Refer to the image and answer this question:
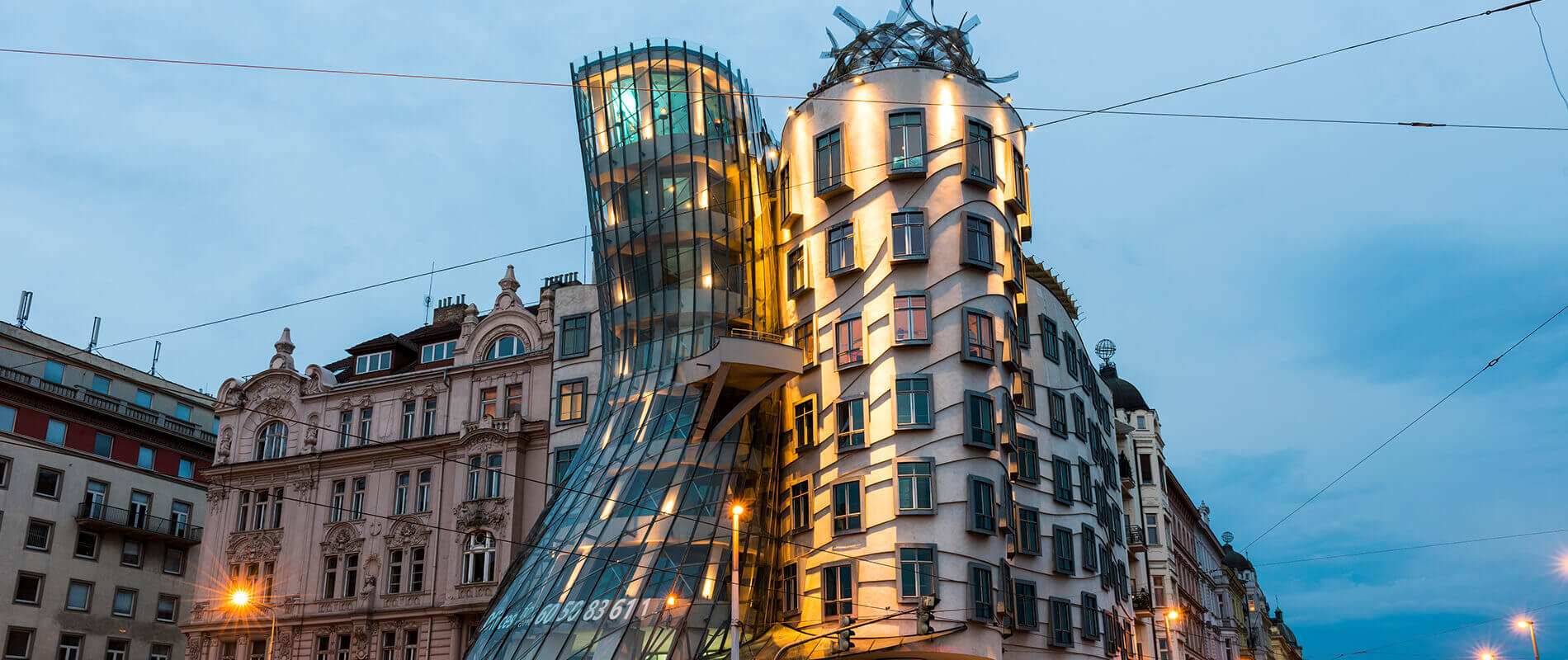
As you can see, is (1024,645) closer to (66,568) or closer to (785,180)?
(785,180)

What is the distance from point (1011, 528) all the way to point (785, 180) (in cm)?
1451

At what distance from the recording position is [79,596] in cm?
6400

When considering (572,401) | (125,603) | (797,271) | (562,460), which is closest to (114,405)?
(125,603)

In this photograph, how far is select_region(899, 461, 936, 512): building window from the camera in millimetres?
37562

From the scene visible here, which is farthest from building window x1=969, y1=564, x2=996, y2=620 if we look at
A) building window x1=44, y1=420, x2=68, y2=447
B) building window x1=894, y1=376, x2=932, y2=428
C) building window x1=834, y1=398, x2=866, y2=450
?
building window x1=44, y1=420, x2=68, y2=447

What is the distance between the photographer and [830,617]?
37469mm

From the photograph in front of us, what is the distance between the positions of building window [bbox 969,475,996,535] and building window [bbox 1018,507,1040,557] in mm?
3772

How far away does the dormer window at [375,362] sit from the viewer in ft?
197

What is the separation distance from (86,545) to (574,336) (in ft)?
102

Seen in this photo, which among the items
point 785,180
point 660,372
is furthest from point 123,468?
point 785,180

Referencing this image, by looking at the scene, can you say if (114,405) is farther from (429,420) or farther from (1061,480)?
(1061,480)

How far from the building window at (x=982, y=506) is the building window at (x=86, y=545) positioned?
161 ft

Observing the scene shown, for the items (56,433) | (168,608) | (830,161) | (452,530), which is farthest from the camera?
(168,608)

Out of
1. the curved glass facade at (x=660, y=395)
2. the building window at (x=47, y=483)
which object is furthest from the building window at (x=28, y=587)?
the curved glass facade at (x=660, y=395)
